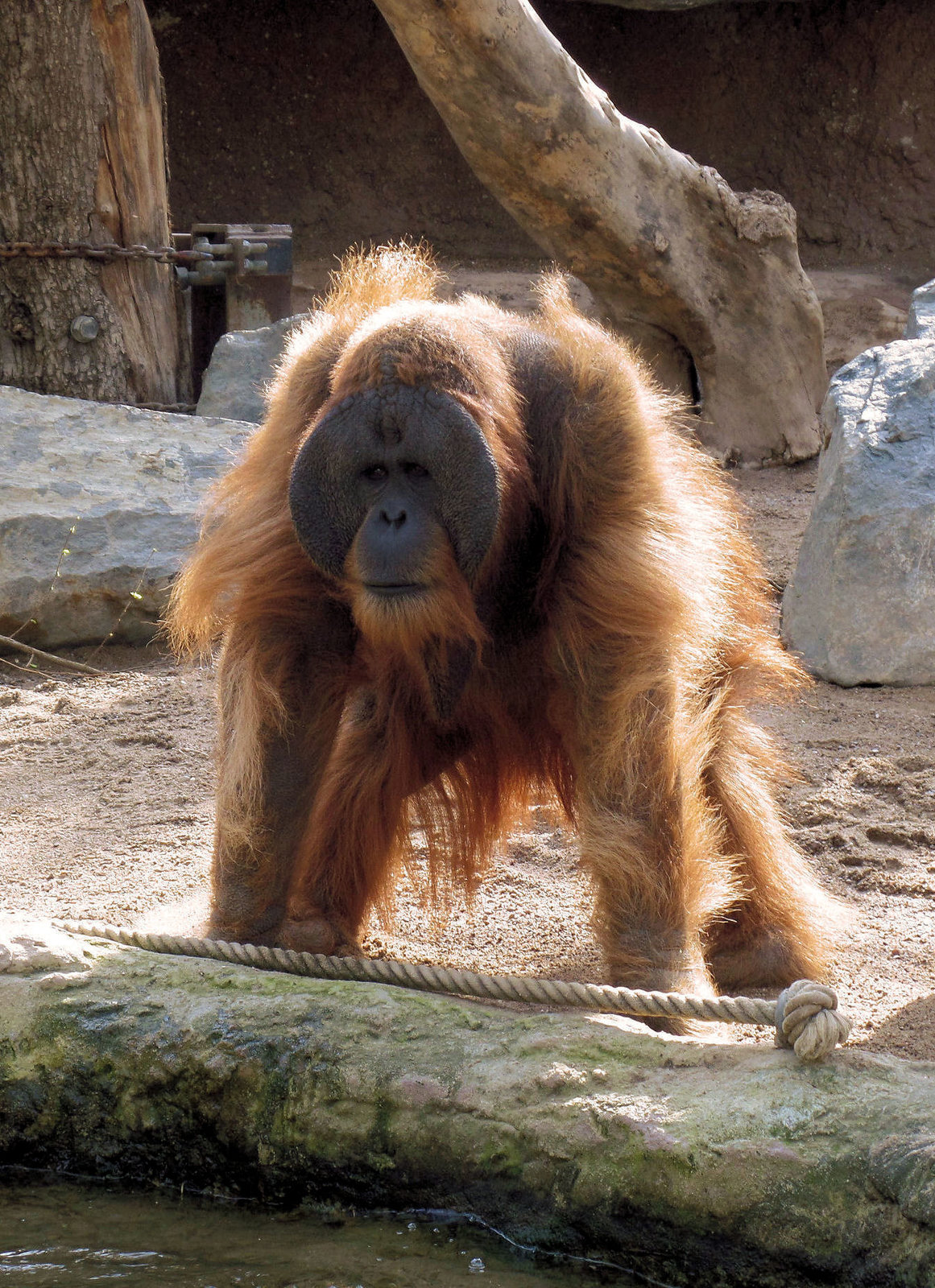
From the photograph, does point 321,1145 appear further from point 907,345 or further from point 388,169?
point 388,169

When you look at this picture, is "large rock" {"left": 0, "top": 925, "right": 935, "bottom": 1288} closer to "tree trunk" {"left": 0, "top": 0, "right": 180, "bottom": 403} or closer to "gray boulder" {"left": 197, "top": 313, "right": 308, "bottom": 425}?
"gray boulder" {"left": 197, "top": 313, "right": 308, "bottom": 425}

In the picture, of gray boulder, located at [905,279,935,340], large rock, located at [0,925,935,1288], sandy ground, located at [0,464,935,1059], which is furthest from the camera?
gray boulder, located at [905,279,935,340]

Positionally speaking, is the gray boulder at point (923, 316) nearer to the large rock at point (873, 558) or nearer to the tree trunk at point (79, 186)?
the large rock at point (873, 558)

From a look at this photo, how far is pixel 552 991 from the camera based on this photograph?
2.61 m

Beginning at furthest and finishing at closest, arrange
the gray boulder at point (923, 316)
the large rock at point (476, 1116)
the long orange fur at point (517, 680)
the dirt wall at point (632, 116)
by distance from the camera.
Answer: the dirt wall at point (632, 116) < the gray boulder at point (923, 316) < the long orange fur at point (517, 680) < the large rock at point (476, 1116)

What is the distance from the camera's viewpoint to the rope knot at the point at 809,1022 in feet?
7.43

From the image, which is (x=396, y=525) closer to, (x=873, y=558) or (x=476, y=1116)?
(x=476, y=1116)

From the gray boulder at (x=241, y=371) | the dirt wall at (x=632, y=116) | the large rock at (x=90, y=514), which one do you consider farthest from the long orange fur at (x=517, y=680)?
the dirt wall at (x=632, y=116)

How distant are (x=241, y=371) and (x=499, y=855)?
11.6 feet

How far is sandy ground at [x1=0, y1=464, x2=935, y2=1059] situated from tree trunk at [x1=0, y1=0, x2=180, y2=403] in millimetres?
1969

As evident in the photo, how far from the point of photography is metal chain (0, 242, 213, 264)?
6.69 metres

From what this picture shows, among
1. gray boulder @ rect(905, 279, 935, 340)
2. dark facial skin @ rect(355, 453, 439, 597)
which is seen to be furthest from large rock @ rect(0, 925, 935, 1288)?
gray boulder @ rect(905, 279, 935, 340)

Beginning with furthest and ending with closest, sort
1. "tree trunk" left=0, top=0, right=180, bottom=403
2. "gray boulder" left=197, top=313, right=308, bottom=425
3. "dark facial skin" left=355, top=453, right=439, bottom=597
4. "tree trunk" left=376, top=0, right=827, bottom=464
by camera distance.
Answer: "gray boulder" left=197, top=313, right=308, bottom=425 < "tree trunk" left=0, top=0, right=180, bottom=403 < "tree trunk" left=376, top=0, right=827, bottom=464 < "dark facial skin" left=355, top=453, right=439, bottom=597

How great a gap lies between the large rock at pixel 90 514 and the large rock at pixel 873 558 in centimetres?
222
